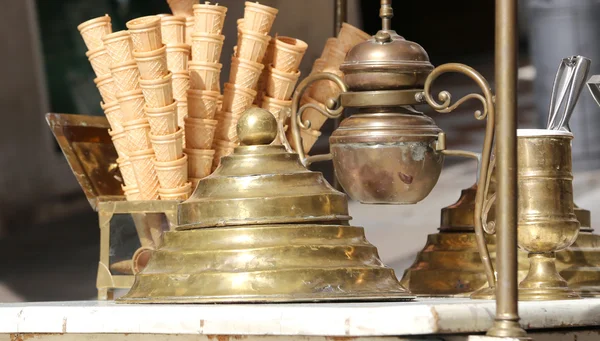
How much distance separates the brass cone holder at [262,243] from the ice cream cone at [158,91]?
31 centimetres

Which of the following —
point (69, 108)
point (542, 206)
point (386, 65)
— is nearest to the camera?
point (542, 206)

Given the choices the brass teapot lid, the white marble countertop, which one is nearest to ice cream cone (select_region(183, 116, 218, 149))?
the brass teapot lid

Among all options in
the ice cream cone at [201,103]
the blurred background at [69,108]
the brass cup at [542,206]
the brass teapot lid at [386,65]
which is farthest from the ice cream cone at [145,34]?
the blurred background at [69,108]

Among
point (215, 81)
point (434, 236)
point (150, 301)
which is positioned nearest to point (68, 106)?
point (215, 81)

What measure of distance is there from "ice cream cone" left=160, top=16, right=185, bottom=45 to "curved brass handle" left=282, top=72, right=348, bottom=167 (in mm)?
228

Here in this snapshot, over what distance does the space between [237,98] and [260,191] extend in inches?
17.8

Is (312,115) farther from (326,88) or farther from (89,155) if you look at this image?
(89,155)

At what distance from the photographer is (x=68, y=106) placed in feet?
10.6

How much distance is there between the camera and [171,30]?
2.09 meters

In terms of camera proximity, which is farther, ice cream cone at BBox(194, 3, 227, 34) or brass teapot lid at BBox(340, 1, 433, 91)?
ice cream cone at BBox(194, 3, 227, 34)

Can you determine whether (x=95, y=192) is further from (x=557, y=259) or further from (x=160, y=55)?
(x=557, y=259)

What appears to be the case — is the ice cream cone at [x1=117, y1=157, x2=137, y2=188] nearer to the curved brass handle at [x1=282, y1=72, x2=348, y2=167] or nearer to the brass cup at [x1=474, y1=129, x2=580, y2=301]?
the curved brass handle at [x1=282, y1=72, x2=348, y2=167]

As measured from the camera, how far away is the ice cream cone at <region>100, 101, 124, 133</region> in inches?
83.8

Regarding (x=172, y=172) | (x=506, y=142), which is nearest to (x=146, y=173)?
(x=172, y=172)
